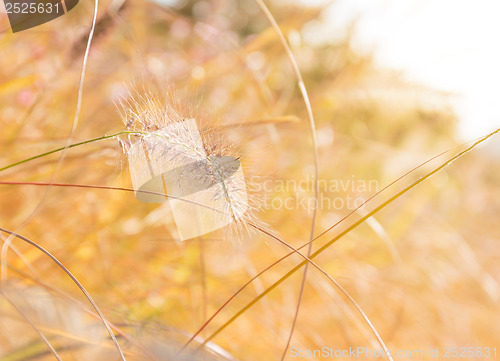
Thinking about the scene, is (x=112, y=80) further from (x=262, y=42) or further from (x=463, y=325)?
(x=463, y=325)

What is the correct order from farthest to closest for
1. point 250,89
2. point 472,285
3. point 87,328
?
point 472,285, point 250,89, point 87,328

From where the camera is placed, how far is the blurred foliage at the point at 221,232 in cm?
47

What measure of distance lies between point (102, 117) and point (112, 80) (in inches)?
2.1

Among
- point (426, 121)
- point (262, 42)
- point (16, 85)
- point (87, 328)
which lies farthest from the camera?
point (426, 121)

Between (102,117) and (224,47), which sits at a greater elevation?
(224,47)

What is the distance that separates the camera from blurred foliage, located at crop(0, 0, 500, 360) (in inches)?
18.4

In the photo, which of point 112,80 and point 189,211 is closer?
point 189,211

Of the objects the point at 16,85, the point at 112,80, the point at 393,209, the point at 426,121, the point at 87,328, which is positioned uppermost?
the point at 426,121

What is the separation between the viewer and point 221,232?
1.25ft

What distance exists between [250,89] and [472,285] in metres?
0.64

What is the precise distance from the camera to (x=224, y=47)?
692 mm

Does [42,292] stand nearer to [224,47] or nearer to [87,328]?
[87,328]

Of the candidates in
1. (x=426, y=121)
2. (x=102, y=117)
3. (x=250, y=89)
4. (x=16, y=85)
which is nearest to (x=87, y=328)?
(x=16, y=85)

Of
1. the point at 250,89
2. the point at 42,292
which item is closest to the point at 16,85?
the point at 42,292
